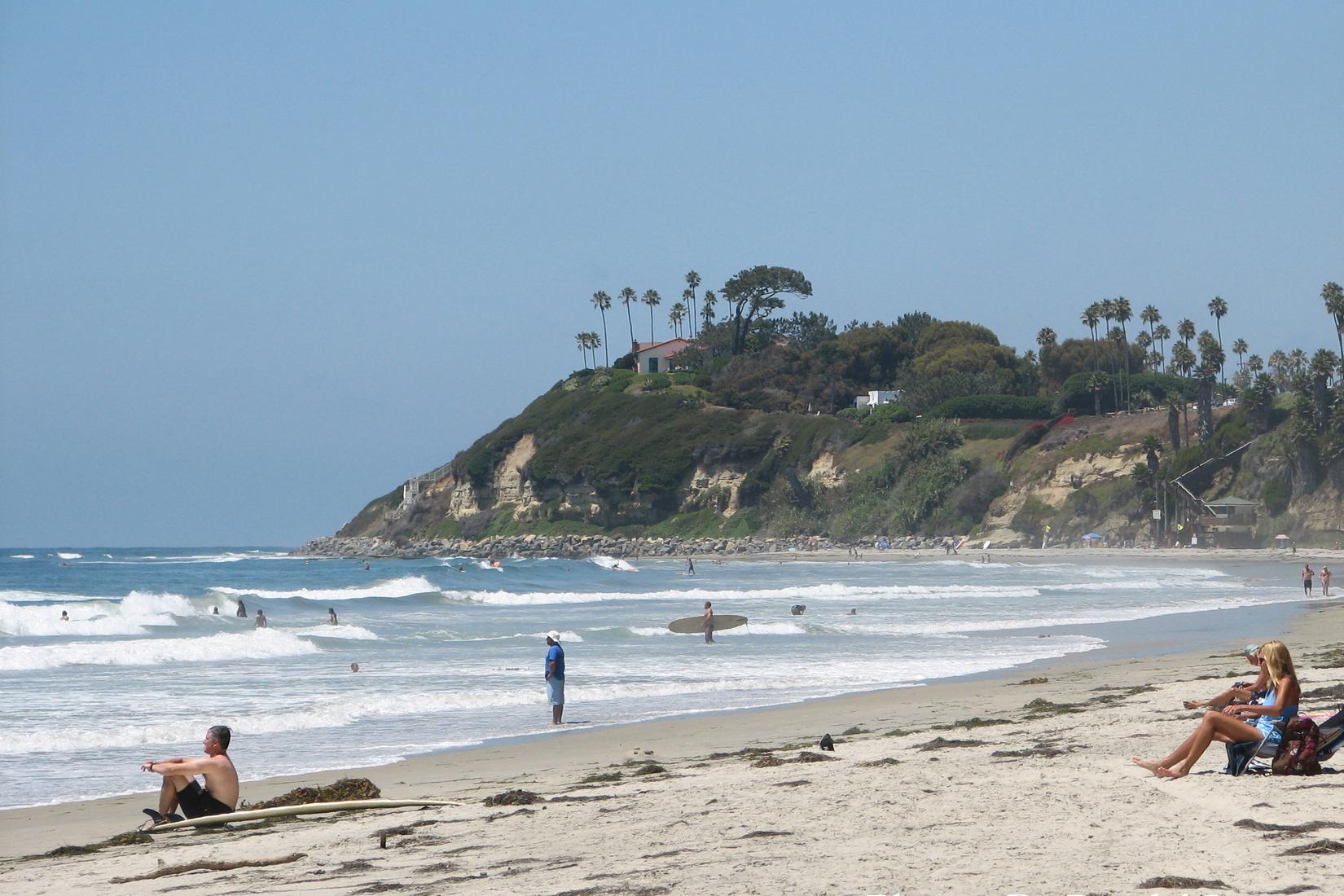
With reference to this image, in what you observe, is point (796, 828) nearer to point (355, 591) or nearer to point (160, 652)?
point (160, 652)

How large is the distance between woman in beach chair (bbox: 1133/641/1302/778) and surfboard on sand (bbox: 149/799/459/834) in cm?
508

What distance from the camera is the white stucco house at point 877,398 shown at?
110188 millimetres

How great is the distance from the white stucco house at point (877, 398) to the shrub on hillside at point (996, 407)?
8185 mm

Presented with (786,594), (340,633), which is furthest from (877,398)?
(340,633)

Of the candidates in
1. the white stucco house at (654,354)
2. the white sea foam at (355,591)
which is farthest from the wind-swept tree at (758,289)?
the white sea foam at (355,591)

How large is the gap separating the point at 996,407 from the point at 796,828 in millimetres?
96298

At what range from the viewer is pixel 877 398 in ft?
362

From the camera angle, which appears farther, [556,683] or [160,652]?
[160,652]

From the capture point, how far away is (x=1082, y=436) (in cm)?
8781

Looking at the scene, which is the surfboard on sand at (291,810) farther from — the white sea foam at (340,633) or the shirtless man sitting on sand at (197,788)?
the white sea foam at (340,633)

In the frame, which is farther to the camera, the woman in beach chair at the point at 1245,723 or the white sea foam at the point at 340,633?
the white sea foam at the point at 340,633

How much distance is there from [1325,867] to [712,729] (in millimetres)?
9234

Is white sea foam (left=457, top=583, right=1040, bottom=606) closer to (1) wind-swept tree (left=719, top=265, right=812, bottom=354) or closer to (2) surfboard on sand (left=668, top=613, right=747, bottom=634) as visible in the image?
(2) surfboard on sand (left=668, top=613, right=747, bottom=634)

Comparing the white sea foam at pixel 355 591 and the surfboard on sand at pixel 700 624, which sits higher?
the surfboard on sand at pixel 700 624
